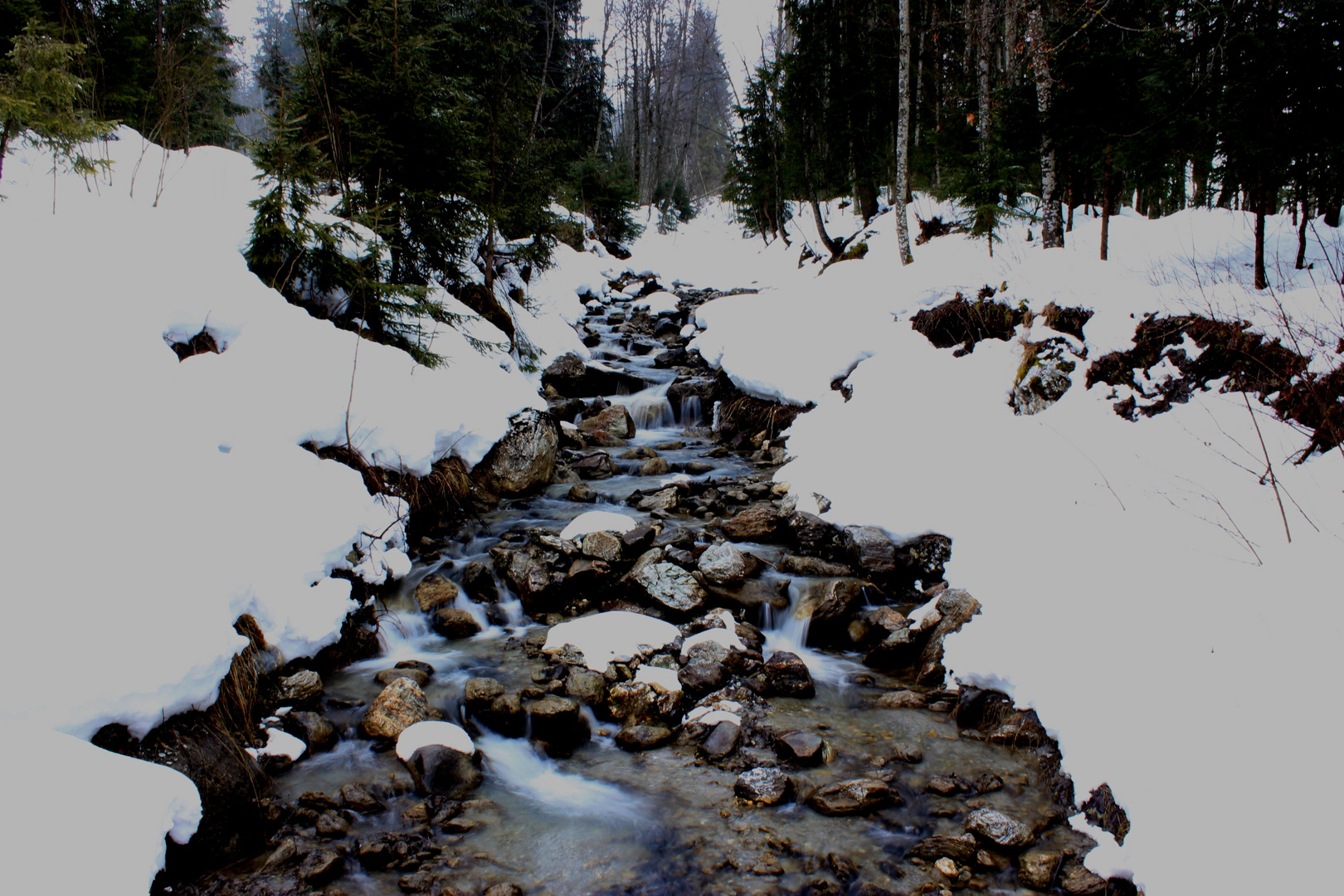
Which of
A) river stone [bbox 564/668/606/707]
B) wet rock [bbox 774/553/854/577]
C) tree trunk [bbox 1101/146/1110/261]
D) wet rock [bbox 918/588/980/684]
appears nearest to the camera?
river stone [bbox 564/668/606/707]

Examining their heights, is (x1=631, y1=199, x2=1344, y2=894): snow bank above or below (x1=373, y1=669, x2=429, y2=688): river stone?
above

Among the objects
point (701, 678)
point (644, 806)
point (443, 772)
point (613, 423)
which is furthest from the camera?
point (613, 423)

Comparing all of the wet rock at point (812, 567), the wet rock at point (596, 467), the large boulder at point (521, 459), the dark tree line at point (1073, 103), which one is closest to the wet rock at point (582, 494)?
the large boulder at point (521, 459)

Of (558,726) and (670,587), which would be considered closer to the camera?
(558,726)

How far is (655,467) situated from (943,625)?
513cm

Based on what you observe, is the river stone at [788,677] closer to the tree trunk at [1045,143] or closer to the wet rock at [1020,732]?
the wet rock at [1020,732]

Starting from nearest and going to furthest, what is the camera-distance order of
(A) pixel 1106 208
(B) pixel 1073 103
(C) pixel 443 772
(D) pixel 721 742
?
(C) pixel 443 772 → (D) pixel 721 742 → (A) pixel 1106 208 → (B) pixel 1073 103

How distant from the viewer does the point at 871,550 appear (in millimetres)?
6500

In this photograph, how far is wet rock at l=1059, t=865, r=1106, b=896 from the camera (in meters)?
3.00

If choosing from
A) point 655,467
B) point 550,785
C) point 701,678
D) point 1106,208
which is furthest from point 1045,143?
point 550,785

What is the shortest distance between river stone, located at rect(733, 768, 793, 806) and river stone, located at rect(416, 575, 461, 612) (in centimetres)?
317

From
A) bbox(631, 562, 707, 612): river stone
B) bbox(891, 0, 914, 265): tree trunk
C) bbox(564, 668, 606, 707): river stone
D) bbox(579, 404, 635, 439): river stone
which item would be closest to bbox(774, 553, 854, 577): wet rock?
bbox(631, 562, 707, 612): river stone

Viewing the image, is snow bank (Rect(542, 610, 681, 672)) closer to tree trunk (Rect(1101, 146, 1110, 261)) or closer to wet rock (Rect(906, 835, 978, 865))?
wet rock (Rect(906, 835, 978, 865))

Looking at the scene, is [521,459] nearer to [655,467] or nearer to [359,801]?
[655,467]
